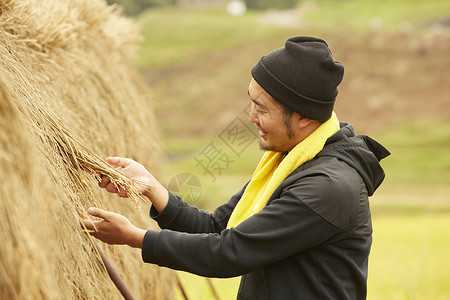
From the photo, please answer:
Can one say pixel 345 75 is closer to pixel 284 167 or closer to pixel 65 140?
pixel 284 167

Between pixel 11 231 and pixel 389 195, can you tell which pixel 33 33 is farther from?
pixel 389 195

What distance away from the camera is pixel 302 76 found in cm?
223

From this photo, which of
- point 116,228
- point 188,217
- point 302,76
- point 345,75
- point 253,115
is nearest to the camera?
point 116,228

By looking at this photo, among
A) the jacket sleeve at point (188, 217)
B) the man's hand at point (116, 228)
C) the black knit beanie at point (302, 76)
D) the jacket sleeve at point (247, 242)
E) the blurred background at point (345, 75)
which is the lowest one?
the blurred background at point (345, 75)

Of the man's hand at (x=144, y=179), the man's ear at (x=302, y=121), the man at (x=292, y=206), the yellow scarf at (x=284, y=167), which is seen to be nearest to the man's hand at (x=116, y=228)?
the man at (x=292, y=206)

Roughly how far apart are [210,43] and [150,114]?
30224 mm

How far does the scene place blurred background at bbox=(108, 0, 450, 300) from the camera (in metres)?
22.3

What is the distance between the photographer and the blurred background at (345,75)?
2231cm

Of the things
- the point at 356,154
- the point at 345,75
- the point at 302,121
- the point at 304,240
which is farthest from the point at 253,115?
the point at 345,75

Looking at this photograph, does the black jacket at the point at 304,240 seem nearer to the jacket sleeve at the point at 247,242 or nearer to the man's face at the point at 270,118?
the jacket sleeve at the point at 247,242

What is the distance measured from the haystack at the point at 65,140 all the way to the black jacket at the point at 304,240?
0.26 meters

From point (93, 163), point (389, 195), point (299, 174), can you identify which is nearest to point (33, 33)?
point (93, 163)

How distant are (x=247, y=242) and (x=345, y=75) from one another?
2914cm

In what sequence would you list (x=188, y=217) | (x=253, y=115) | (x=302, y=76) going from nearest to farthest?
(x=302, y=76) < (x=253, y=115) < (x=188, y=217)
